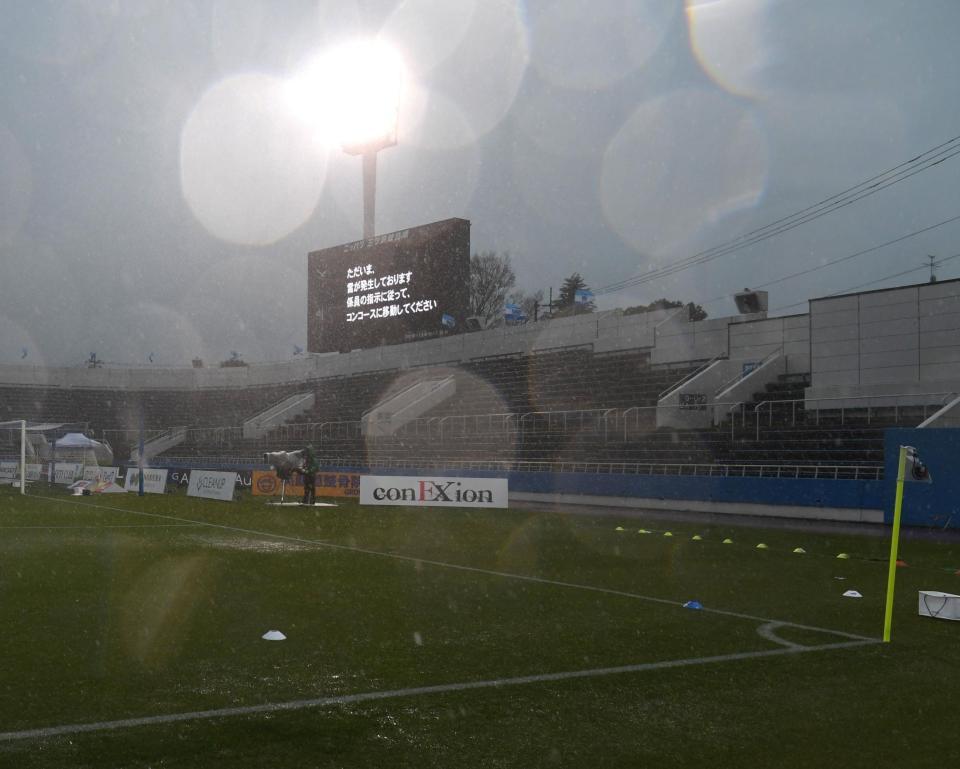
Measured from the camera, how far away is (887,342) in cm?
3141

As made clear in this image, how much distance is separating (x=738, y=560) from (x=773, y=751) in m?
10.7

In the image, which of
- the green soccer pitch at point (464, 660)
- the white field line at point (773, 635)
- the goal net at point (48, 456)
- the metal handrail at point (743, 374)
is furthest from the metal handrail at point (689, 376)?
the white field line at point (773, 635)

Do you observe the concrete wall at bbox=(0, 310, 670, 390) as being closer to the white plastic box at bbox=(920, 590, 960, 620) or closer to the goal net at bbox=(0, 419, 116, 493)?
the goal net at bbox=(0, 419, 116, 493)

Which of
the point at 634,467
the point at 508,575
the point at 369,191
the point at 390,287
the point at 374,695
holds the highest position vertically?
the point at 369,191

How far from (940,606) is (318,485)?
25318mm

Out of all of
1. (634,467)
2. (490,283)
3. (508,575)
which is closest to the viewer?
(508,575)

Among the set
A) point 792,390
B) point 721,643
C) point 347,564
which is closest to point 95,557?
point 347,564

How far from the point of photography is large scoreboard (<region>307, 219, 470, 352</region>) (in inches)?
1628

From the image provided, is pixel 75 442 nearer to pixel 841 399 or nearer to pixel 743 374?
pixel 743 374

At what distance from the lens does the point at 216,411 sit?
63.2 metres

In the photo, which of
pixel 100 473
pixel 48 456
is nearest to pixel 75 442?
pixel 48 456

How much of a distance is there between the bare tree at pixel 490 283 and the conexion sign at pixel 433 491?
53.2 meters

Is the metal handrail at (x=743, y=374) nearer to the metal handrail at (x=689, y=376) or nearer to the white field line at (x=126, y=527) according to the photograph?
the metal handrail at (x=689, y=376)

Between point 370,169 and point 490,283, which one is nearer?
point 370,169
